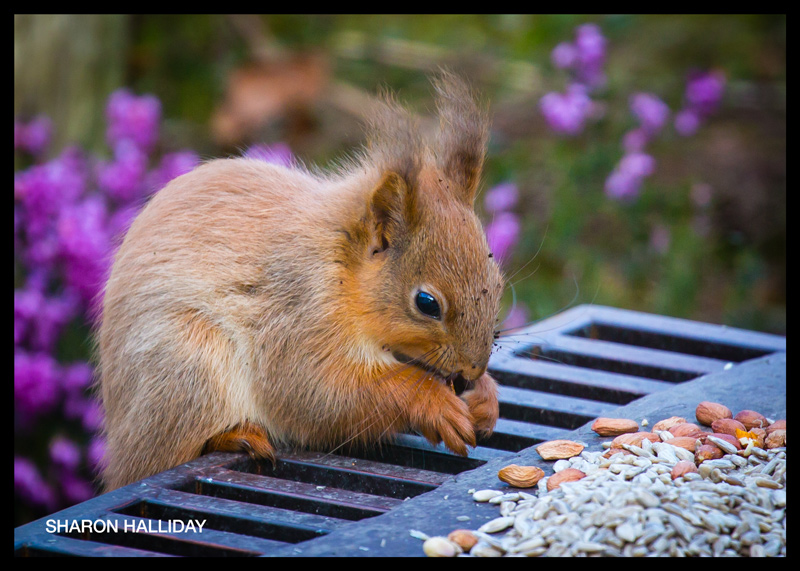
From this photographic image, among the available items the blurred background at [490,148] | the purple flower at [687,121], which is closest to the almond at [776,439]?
the blurred background at [490,148]

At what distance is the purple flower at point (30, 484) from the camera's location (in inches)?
158

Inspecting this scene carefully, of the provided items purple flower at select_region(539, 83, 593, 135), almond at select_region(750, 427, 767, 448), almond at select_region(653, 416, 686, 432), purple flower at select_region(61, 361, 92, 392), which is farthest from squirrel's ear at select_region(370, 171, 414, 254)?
purple flower at select_region(539, 83, 593, 135)

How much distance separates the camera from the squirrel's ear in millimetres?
2629

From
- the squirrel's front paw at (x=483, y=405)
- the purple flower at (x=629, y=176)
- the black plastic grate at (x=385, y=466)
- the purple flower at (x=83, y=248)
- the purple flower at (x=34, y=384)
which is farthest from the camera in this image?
the purple flower at (x=629, y=176)

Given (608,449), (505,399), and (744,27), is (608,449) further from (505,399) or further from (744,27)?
(744,27)

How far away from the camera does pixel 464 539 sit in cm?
204

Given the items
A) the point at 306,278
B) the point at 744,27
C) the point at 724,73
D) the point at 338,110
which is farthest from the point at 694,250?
the point at 306,278

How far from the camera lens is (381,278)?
2.71m

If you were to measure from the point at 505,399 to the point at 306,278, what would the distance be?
0.81 meters

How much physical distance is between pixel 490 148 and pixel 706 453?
351cm

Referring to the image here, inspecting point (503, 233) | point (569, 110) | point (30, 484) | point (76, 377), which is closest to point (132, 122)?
point (76, 377)

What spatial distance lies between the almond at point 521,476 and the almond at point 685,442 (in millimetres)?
371

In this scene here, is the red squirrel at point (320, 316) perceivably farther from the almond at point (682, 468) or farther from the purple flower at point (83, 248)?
the purple flower at point (83, 248)

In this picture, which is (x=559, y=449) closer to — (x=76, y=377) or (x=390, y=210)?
(x=390, y=210)
